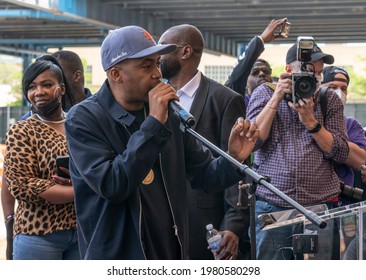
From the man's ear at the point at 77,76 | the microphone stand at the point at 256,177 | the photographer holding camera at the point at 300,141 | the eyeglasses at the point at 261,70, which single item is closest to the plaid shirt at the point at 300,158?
the photographer holding camera at the point at 300,141

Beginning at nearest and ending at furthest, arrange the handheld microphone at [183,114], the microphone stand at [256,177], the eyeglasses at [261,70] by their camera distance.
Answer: the microphone stand at [256,177], the handheld microphone at [183,114], the eyeglasses at [261,70]

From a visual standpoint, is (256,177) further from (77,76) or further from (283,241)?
(77,76)

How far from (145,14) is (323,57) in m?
16.0

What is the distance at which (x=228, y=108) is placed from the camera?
540 centimetres

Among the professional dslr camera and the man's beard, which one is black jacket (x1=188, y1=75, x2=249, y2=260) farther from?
the professional dslr camera

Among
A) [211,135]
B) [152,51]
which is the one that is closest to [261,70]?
[211,135]

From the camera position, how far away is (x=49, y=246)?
5.22 m

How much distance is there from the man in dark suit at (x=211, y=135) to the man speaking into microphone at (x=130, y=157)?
130cm

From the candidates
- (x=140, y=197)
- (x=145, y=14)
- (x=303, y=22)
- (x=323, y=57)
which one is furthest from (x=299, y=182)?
(x=303, y=22)

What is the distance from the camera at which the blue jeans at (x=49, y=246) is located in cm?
519

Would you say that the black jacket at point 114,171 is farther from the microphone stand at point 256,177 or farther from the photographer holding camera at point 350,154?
the photographer holding camera at point 350,154

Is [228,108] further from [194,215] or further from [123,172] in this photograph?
[123,172]
